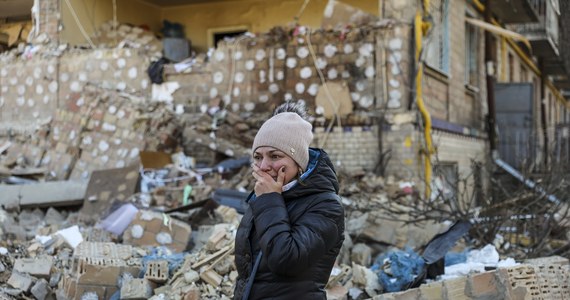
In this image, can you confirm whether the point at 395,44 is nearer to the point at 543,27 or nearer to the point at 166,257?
the point at 166,257

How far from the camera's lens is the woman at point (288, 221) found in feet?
7.69

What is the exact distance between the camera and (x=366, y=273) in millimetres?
5184

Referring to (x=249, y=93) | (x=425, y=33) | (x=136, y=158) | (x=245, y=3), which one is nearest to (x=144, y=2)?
(x=245, y=3)

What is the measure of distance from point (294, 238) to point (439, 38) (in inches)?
388

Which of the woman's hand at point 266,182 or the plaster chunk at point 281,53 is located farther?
the plaster chunk at point 281,53

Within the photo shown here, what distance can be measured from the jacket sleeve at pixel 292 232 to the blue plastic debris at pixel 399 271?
2.78 metres

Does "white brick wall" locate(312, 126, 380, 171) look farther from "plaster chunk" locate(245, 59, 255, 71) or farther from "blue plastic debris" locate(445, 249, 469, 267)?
"blue plastic debris" locate(445, 249, 469, 267)

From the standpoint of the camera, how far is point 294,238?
7.66ft

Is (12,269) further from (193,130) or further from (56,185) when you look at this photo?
(193,130)

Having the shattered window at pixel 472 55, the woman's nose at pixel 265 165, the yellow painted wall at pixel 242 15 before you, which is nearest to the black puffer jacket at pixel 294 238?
the woman's nose at pixel 265 165

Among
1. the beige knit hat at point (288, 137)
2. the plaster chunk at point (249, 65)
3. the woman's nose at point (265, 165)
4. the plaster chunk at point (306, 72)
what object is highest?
the plaster chunk at point (249, 65)

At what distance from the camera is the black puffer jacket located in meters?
2.33

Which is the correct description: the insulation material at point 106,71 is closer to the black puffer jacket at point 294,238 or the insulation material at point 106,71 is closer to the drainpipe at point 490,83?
the drainpipe at point 490,83

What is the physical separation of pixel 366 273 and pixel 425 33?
5.99 metres
